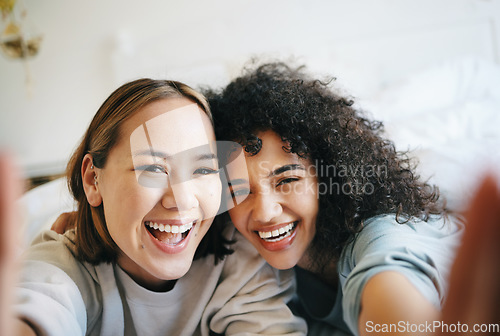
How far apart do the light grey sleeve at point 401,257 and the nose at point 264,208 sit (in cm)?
13

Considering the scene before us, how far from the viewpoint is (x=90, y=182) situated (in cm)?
58

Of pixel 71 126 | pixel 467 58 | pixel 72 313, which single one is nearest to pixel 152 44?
pixel 71 126

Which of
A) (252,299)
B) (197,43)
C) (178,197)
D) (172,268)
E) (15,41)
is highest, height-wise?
(15,41)

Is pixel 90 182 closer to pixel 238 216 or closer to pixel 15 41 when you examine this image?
pixel 238 216

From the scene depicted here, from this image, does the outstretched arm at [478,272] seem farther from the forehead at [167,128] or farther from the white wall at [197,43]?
the white wall at [197,43]

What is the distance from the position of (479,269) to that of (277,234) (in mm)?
399

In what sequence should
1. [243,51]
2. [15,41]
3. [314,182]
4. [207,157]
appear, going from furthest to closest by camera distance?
1. [243,51]
2. [15,41]
3. [314,182]
4. [207,157]

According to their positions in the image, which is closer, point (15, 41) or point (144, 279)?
point (144, 279)

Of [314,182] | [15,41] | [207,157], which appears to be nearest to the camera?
[207,157]

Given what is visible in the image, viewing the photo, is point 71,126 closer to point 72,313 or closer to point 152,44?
point 152,44

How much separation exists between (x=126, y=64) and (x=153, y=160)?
1.77 m

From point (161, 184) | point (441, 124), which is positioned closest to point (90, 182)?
point (161, 184)

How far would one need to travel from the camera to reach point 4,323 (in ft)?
0.85

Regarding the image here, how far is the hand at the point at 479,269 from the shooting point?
0.26m
